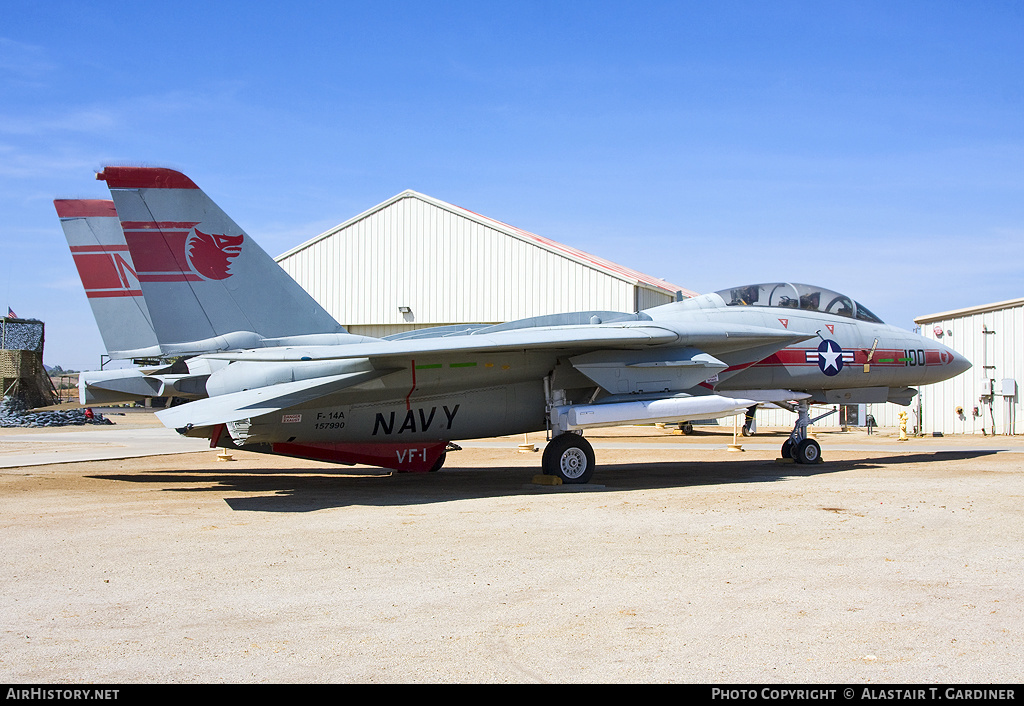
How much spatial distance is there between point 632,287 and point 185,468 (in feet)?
55.5

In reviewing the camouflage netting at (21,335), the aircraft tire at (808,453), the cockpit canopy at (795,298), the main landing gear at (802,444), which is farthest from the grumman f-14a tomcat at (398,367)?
the camouflage netting at (21,335)

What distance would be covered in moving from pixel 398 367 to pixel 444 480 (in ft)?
9.24

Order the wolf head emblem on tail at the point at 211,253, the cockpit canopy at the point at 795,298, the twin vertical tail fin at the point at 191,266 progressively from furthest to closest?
the cockpit canopy at the point at 795,298, the wolf head emblem on tail at the point at 211,253, the twin vertical tail fin at the point at 191,266

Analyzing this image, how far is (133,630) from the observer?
4.75 meters

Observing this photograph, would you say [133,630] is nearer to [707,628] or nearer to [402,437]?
[707,628]

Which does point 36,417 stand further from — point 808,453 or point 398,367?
point 808,453

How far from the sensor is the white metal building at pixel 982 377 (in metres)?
26.7

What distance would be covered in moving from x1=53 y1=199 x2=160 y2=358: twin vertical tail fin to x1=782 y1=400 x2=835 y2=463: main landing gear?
12.0m

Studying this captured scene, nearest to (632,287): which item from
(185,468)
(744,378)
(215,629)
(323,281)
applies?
(323,281)

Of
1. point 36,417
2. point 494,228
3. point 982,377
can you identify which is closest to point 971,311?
point 982,377

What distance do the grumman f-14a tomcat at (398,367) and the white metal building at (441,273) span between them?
1534 cm

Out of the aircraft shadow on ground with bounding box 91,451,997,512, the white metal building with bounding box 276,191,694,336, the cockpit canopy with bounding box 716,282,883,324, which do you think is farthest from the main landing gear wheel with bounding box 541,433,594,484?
the white metal building with bounding box 276,191,694,336

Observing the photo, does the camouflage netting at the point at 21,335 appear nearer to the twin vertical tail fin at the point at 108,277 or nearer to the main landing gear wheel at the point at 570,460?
the twin vertical tail fin at the point at 108,277

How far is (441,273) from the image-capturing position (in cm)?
3023
